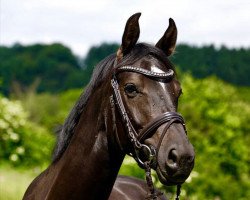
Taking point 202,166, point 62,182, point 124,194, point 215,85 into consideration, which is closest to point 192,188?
point 202,166

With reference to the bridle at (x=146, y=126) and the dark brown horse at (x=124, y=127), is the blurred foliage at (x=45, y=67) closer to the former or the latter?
the dark brown horse at (x=124, y=127)

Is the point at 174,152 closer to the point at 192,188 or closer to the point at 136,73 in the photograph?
the point at 136,73

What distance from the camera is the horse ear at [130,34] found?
4492 millimetres

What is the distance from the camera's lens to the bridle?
4.18 metres

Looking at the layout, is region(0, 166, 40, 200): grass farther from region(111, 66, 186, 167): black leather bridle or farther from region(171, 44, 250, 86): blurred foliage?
region(171, 44, 250, 86): blurred foliage

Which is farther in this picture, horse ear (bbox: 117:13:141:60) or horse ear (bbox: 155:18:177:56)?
horse ear (bbox: 155:18:177:56)

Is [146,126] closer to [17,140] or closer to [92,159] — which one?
[92,159]

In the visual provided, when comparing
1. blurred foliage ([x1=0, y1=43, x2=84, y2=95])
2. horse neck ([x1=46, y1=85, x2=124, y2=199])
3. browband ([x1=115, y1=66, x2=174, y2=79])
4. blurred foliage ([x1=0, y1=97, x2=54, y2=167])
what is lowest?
blurred foliage ([x1=0, y1=43, x2=84, y2=95])

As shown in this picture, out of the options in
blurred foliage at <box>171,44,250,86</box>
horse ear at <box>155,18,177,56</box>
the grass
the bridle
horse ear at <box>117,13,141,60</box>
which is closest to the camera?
the bridle

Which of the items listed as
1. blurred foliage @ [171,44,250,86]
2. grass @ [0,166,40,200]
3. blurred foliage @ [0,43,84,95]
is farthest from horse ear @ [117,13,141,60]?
blurred foliage @ [171,44,250,86]

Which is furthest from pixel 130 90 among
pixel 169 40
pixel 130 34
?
pixel 169 40

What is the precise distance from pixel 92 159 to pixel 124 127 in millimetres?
400

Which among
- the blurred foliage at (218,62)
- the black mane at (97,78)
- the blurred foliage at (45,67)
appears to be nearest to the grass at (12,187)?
the black mane at (97,78)

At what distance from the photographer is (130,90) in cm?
441
